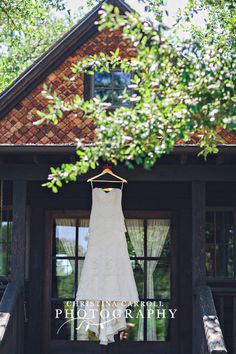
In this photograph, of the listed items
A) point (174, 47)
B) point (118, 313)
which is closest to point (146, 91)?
point (174, 47)

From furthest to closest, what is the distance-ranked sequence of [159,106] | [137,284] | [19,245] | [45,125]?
[137,284] → [45,125] → [19,245] → [159,106]

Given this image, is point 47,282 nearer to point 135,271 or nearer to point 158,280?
point 135,271

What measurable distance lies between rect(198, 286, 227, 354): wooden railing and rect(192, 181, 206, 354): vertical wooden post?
0.51ft

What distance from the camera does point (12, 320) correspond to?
7.48 m

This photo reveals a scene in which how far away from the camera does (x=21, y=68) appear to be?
23.9 metres

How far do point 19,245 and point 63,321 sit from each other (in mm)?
1687

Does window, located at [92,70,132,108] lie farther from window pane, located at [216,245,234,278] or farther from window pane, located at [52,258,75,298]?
window pane, located at [216,245,234,278]

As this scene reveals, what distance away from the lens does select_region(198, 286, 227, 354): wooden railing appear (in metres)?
6.68

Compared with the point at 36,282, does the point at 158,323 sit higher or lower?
lower

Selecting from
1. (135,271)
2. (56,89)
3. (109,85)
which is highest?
(109,85)

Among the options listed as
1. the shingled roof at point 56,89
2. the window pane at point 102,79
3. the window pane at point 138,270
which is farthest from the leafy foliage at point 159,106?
the window pane at point 138,270

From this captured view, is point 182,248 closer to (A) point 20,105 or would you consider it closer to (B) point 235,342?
(B) point 235,342

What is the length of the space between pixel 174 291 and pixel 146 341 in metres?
0.74

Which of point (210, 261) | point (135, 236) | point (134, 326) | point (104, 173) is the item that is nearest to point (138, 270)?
point (135, 236)
